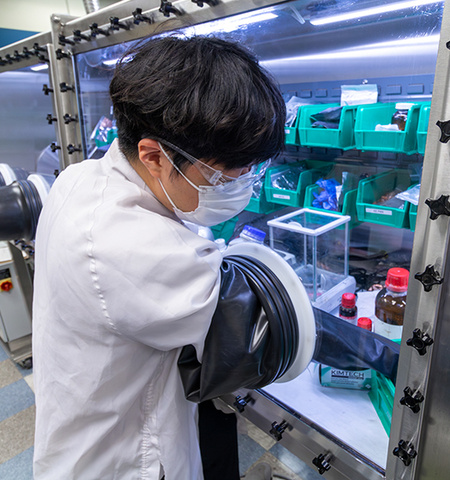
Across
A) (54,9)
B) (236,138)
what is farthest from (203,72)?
(54,9)

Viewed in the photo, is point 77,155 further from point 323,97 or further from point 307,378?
point 307,378

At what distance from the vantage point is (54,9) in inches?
155

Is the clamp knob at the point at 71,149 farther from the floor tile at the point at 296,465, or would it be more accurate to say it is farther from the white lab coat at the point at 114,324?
the floor tile at the point at 296,465

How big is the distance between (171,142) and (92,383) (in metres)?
0.50

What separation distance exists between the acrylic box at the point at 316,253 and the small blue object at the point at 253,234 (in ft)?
0.14

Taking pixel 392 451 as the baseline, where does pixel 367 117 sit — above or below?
above

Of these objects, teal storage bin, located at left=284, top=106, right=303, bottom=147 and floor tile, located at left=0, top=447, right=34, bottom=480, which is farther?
floor tile, located at left=0, top=447, right=34, bottom=480

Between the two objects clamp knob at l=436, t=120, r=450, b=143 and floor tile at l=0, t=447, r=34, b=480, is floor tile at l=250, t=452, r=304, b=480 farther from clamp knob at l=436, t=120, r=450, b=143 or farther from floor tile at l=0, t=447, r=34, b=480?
clamp knob at l=436, t=120, r=450, b=143

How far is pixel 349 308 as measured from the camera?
1229 millimetres

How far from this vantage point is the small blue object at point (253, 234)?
1573 mm

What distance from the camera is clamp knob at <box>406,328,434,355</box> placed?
2.43ft

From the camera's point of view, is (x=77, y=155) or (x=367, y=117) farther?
(x=77, y=155)

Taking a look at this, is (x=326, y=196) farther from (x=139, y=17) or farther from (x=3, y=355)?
(x=3, y=355)

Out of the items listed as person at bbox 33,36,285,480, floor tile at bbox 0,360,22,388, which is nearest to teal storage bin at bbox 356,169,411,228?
person at bbox 33,36,285,480
